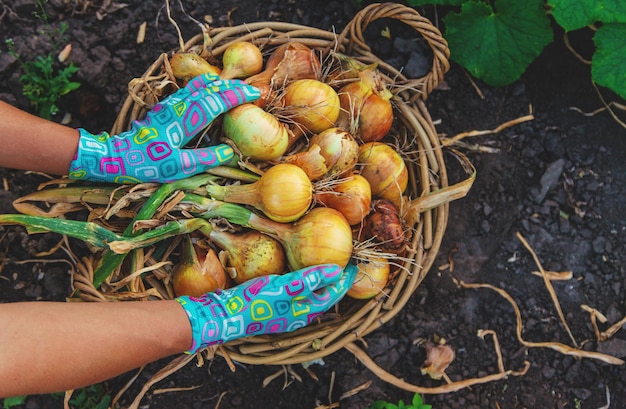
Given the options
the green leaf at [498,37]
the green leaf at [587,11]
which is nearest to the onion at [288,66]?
the green leaf at [498,37]

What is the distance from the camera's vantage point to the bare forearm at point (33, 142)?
1.65 m

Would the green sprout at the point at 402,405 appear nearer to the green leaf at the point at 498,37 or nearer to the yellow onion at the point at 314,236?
the yellow onion at the point at 314,236

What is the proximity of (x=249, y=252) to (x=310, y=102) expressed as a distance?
52 cm

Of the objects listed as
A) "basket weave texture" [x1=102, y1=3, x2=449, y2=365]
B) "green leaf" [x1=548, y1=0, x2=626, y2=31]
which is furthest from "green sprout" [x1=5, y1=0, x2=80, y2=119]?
"green leaf" [x1=548, y1=0, x2=626, y2=31]

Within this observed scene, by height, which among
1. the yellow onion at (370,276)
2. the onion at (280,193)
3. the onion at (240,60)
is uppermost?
the onion at (240,60)

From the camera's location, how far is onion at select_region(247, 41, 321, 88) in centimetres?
190

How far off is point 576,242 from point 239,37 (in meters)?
1.55

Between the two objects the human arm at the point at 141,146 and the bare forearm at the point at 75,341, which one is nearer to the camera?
the bare forearm at the point at 75,341

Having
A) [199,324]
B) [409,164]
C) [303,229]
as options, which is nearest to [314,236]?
[303,229]

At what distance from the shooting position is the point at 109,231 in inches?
65.8

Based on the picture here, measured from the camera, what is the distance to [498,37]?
2137mm

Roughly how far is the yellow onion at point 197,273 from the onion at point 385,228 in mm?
471

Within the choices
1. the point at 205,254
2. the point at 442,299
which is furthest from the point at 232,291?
the point at 442,299

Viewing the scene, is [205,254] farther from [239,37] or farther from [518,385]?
[518,385]
